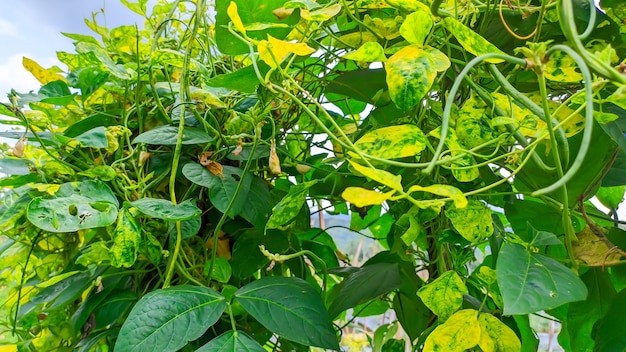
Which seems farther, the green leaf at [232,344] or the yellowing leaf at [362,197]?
the green leaf at [232,344]

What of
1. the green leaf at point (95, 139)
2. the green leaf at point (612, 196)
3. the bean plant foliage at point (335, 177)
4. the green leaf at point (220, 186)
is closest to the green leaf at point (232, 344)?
the bean plant foliage at point (335, 177)

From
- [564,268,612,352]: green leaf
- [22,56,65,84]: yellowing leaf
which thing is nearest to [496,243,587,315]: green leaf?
[564,268,612,352]: green leaf

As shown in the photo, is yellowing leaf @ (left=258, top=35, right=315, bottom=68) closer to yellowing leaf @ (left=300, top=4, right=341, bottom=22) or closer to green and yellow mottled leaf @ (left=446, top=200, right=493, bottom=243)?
yellowing leaf @ (left=300, top=4, right=341, bottom=22)

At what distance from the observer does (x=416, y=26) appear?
338 mm

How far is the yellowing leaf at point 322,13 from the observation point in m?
0.37

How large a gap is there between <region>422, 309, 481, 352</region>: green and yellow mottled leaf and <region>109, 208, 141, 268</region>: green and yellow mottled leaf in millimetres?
238

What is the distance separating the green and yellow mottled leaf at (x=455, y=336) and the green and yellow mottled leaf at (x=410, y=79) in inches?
6.5

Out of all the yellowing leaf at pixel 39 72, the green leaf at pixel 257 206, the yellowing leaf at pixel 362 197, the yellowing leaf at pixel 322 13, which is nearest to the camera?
the yellowing leaf at pixel 362 197

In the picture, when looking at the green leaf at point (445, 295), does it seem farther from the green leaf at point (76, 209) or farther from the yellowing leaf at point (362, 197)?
the green leaf at point (76, 209)

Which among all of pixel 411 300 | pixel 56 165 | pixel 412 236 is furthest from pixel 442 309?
pixel 56 165

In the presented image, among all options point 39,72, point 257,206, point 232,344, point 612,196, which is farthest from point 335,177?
point 39,72

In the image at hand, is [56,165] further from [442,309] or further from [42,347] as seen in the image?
[442,309]

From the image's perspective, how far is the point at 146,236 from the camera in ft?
1.49

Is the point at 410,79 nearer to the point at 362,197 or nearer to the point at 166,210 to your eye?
the point at 362,197
